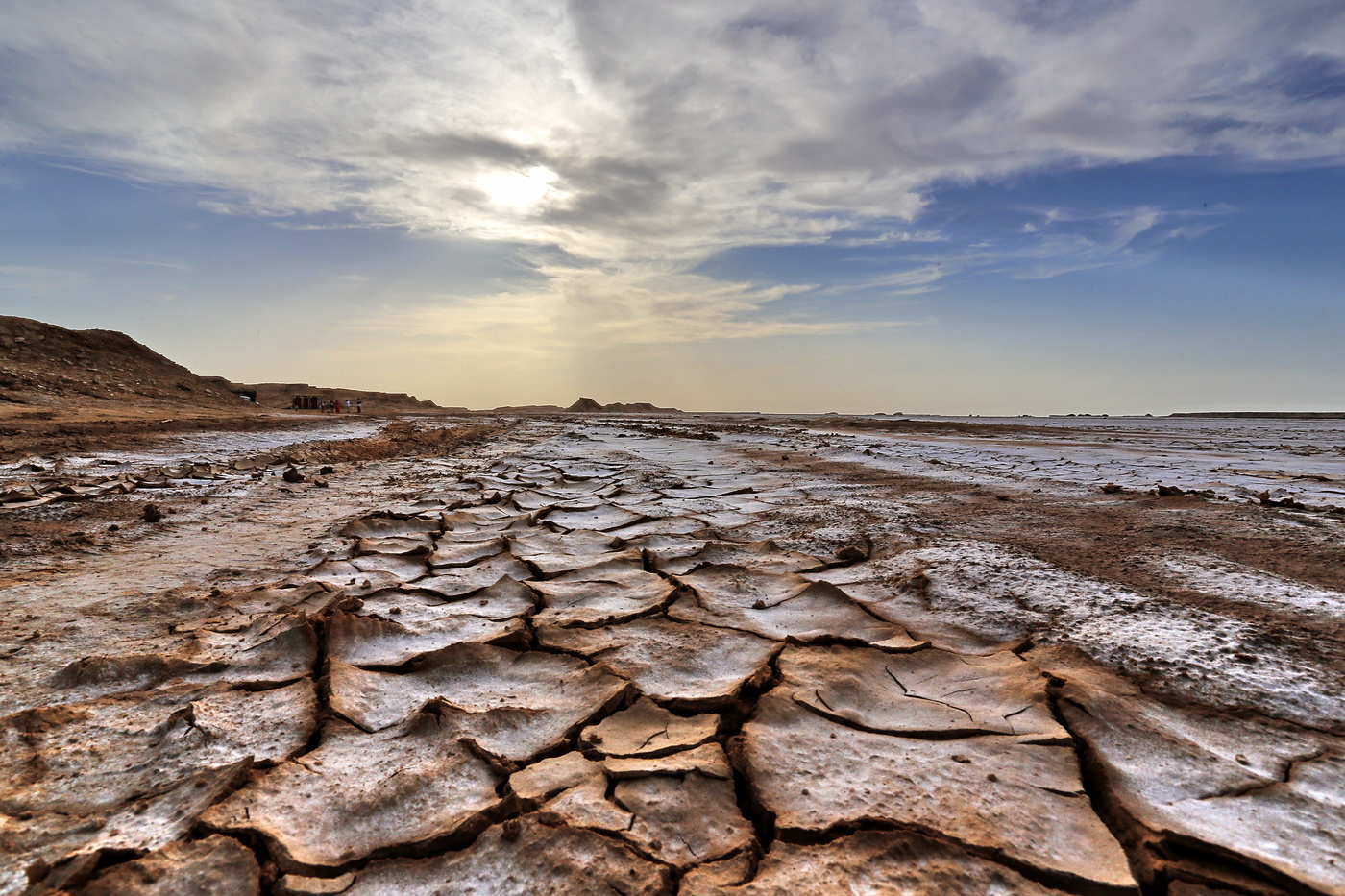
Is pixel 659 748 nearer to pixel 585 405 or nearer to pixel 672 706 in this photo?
pixel 672 706

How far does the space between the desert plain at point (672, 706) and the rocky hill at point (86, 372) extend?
12230mm

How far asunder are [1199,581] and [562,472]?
14.0ft

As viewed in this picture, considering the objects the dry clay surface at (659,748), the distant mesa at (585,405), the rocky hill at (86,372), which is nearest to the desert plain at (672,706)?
the dry clay surface at (659,748)

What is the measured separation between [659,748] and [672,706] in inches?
6.5

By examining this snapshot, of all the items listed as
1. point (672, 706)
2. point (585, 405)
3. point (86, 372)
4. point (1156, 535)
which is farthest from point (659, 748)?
point (585, 405)

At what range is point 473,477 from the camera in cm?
496

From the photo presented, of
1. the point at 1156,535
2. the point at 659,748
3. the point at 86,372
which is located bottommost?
the point at 659,748

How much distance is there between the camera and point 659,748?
1.22 metres

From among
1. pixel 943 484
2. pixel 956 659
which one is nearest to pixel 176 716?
pixel 956 659

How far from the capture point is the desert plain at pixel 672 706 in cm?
91

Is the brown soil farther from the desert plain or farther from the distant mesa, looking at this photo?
the distant mesa

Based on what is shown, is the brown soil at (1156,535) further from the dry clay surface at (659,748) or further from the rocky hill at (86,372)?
the rocky hill at (86,372)

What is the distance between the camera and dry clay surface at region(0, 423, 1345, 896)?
2.94 feet

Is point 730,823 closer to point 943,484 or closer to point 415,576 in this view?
point 415,576
